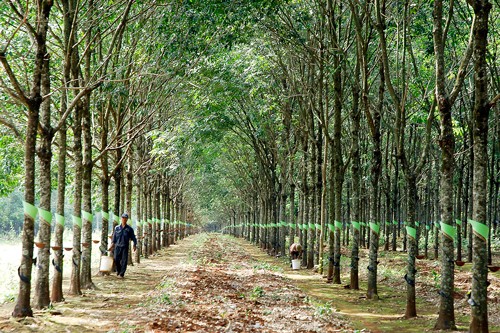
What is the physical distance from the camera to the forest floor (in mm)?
9703

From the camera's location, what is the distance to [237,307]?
39.0 feet

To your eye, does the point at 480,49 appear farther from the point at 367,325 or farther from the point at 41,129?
the point at 41,129

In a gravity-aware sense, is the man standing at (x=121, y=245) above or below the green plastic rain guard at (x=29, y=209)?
below

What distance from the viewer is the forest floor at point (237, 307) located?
970 cm

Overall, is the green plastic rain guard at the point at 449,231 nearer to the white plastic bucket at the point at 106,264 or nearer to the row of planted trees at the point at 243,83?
the row of planted trees at the point at 243,83

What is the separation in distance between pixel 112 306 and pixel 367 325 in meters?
5.81

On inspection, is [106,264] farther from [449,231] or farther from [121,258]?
[449,231]

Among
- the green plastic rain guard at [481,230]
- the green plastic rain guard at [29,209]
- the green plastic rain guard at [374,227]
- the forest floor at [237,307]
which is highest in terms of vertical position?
the green plastic rain guard at [29,209]

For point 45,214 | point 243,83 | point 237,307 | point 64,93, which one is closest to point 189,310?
point 237,307

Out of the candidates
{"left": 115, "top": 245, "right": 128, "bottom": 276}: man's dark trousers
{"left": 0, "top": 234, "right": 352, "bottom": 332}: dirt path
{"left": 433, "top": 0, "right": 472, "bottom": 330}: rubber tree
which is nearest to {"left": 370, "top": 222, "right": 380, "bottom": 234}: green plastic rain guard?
{"left": 0, "top": 234, "right": 352, "bottom": 332}: dirt path

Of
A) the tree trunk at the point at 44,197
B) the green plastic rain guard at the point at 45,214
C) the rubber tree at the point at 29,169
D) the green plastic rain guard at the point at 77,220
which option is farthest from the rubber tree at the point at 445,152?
the green plastic rain guard at the point at 77,220

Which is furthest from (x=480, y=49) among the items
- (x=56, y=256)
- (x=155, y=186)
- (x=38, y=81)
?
(x=155, y=186)

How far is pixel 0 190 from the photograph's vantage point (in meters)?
24.2

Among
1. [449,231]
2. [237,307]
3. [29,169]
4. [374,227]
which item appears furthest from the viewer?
[374,227]
